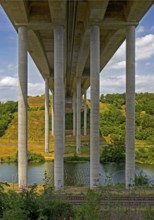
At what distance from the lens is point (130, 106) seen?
26328 mm

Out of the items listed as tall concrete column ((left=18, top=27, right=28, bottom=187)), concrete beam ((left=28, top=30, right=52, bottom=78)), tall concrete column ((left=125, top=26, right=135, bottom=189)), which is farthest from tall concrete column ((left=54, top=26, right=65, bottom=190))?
concrete beam ((left=28, top=30, right=52, bottom=78))

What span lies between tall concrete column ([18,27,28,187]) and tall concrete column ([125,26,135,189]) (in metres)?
7.35

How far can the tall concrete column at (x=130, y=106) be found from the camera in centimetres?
2605

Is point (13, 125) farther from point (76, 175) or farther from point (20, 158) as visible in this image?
point (20, 158)

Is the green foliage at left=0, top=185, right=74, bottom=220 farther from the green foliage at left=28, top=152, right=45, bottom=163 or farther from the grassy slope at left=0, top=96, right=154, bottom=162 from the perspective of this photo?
the grassy slope at left=0, top=96, right=154, bottom=162

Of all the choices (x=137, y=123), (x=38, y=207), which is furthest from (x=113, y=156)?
(x=38, y=207)

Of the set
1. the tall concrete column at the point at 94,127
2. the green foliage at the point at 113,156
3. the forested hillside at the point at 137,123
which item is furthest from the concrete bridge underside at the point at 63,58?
the forested hillside at the point at 137,123

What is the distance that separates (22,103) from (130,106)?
7.79 metres

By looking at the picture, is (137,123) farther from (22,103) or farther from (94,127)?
(22,103)

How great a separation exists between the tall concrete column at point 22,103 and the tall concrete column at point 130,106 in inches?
289

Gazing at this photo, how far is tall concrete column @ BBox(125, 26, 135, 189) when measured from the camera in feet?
85.5

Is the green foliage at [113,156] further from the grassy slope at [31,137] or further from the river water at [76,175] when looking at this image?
the grassy slope at [31,137]

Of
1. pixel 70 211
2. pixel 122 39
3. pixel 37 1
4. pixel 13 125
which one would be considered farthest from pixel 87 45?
pixel 13 125

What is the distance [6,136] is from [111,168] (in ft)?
129
